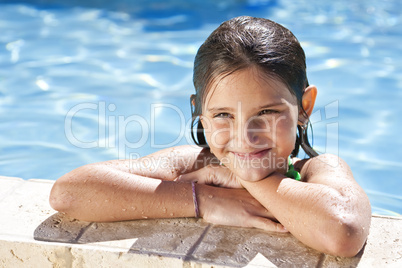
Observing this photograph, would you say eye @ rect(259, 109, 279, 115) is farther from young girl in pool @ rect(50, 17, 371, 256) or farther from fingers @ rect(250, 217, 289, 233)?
fingers @ rect(250, 217, 289, 233)

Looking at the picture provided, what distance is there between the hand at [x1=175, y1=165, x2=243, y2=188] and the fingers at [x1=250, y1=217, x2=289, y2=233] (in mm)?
256

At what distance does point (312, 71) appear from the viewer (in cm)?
555

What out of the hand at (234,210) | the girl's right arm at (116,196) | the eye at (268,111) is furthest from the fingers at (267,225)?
the eye at (268,111)

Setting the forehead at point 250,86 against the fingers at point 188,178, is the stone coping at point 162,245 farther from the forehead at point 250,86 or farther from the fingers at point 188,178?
the forehead at point 250,86

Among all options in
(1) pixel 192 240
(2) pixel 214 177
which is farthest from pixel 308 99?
(1) pixel 192 240

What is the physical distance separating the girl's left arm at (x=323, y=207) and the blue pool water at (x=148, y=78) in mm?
1589

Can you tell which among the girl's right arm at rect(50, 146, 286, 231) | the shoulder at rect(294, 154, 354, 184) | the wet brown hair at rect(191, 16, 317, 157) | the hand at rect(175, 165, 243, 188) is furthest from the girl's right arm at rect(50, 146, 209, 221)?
the shoulder at rect(294, 154, 354, 184)

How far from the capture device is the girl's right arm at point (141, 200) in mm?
2314

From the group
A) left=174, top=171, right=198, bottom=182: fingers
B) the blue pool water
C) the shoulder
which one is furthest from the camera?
the blue pool water

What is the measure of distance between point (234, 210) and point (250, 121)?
1.24 feet

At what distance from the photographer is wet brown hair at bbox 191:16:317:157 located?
2.20 m

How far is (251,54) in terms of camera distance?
86.3 inches

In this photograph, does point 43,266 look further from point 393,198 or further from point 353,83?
point 353,83

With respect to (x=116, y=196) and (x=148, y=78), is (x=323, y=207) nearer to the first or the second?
(x=116, y=196)
